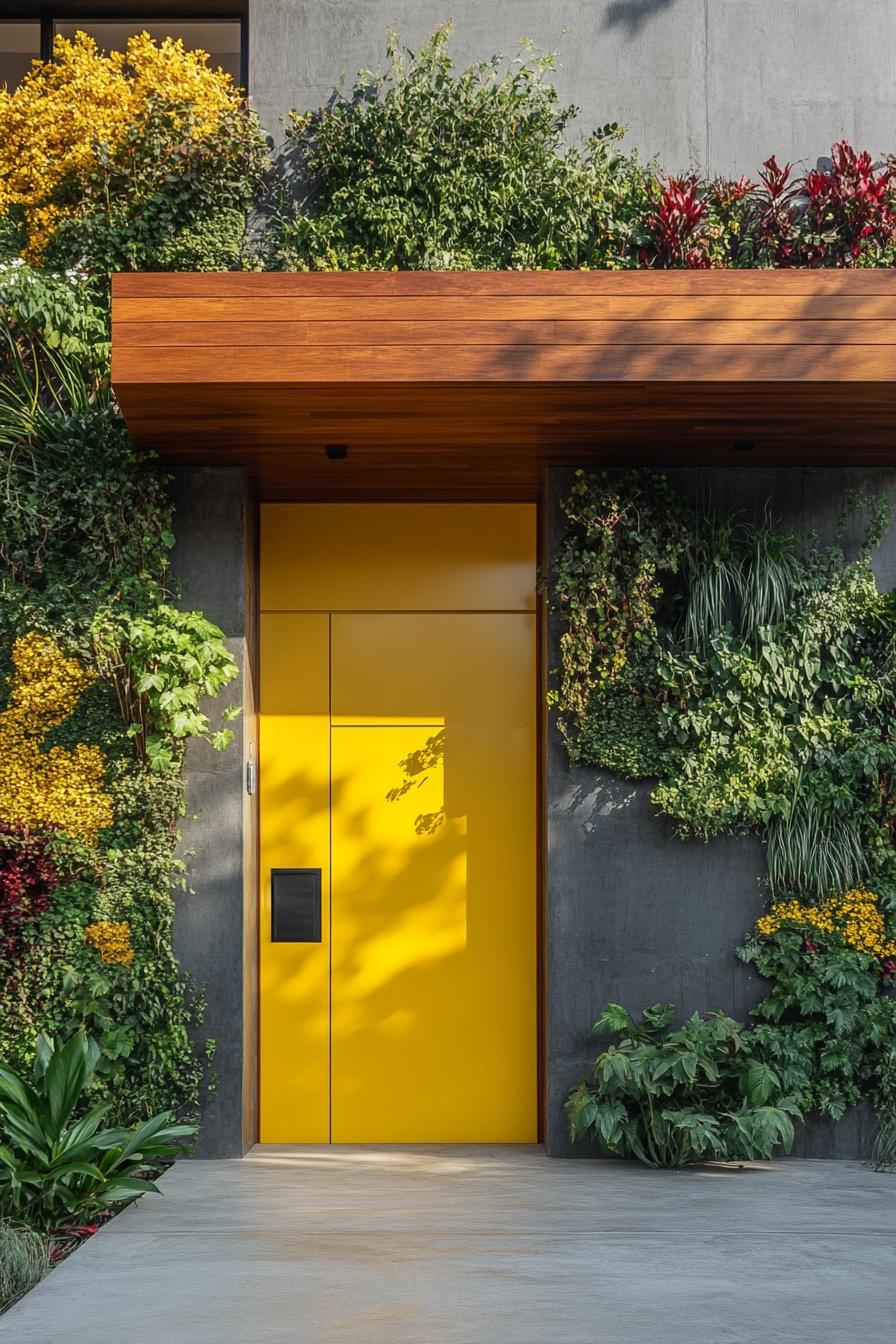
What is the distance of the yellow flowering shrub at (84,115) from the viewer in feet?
23.0

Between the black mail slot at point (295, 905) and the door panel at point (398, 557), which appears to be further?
the door panel at point (398, 557)

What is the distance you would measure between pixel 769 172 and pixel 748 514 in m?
1.81

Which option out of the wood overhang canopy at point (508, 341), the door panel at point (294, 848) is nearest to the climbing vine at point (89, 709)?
the door panel at point (294, 848)

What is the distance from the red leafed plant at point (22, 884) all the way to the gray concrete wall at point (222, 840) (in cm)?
65

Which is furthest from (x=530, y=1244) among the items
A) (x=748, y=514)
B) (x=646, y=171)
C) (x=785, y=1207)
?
(x=646, y=171)

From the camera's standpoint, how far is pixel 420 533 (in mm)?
7430

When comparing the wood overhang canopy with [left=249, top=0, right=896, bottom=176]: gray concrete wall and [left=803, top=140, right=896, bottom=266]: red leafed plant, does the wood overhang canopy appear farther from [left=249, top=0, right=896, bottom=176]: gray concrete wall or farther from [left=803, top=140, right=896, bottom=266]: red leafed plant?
[left=249, top=0, right=896, bottom=176]: gray concrete wall

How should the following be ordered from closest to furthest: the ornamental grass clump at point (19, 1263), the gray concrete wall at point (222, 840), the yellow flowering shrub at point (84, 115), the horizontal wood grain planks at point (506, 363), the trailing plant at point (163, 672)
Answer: the ornamental grass clump at point (19, 1263) → the horizontal wood grain planks at point (506, 363) → the trailing plant at point (163, 672) → the gray concrete wall at point (222, 840) → the yellow flowering shrub at point (84, 115)

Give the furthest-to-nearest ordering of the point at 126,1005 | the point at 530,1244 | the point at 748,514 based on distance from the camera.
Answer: the point at 748,514
the point at 126,1005
the point at 530,1244

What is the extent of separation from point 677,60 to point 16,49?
3.80 meters

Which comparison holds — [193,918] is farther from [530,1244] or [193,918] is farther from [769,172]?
[769,172]

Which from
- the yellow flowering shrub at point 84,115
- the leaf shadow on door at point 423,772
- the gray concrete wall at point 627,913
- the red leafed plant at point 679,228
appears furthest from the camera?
the leaf shadow on door at point 423,772

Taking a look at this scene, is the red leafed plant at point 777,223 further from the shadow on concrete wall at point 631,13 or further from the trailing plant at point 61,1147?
the trailing plant at point 61,1147

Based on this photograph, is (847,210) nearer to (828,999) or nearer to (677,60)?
(677,60)
